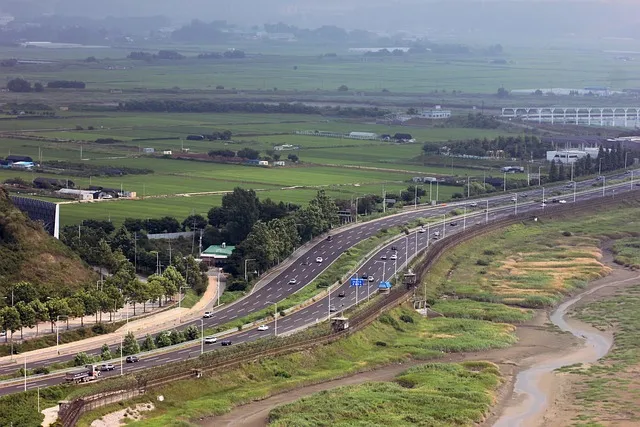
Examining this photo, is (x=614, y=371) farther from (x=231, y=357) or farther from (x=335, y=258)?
(x=335, y=258)

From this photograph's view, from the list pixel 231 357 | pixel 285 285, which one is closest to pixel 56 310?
pixel 231 357

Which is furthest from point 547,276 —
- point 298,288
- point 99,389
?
point 99,389

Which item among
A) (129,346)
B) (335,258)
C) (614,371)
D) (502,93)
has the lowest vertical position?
(614,371)

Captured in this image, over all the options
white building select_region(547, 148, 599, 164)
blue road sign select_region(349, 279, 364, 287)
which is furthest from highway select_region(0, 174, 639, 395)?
white building select_region(547, 148, 599, 164)

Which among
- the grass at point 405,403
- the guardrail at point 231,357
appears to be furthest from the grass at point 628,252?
the grass at point 405,403

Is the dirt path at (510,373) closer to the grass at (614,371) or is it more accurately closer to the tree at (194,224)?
the grass at (614,371)

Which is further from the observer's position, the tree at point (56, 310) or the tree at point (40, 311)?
the tree at point (56, 310)

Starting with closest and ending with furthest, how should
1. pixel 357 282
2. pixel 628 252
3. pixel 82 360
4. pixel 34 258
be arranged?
1. pixel 82 360
2. pixel 34 258
3. pixel 357 282
4. pixel 628 252
